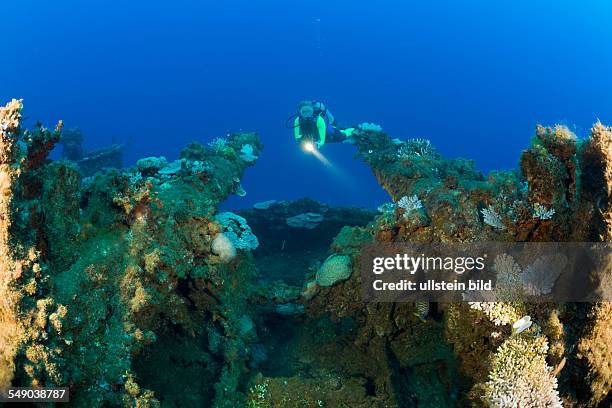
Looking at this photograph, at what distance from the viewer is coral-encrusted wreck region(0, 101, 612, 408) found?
381cm

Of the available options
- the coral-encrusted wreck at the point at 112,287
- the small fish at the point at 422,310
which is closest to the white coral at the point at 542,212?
the small fish at the point at 422,310

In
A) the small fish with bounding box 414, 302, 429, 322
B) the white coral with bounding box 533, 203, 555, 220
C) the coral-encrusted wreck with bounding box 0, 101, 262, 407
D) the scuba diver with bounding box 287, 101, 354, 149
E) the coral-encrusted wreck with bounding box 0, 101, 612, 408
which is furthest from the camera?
the scuba diver with bounding box 287, 101, 354, 149

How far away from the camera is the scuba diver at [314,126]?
39.9ft

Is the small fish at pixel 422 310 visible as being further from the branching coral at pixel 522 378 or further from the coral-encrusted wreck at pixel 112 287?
the coral-encrusted wreck at pixel 112 287

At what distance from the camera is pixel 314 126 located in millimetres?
12242

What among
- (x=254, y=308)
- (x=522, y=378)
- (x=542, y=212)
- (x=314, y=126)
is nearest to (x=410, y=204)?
(x=542, y=212)

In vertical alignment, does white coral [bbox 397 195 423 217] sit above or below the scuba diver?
below

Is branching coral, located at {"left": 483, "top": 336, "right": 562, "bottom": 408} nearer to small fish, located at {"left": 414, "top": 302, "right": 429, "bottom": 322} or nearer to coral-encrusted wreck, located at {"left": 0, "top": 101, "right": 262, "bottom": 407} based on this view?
small fish, located at {"left": 414, "top": 302, "right": 429, "bottom": 322}

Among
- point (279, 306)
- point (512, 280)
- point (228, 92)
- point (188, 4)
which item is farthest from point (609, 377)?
point (188, 4)

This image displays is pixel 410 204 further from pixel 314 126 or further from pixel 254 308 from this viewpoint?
pixel 314 126

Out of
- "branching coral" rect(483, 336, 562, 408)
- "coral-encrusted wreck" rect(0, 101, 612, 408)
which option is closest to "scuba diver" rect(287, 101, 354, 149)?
"coral-encrusted wreck" rect(0, 101, 612, 408)

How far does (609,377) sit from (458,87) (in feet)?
277

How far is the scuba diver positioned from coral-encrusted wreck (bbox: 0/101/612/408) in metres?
5.98

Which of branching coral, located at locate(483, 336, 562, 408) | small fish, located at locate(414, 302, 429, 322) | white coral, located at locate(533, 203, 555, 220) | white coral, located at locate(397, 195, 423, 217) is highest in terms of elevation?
white coral, located at locate(397, 195, 423, 217)
